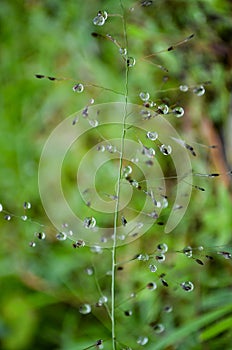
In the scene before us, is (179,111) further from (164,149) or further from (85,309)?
(85,309)

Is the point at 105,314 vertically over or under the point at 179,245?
under

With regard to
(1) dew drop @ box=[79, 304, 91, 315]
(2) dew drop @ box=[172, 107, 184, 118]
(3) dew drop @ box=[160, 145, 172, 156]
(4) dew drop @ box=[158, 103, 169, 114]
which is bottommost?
(1) dew drop @ box=[79, 304, 91, 315]

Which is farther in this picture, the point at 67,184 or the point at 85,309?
the point at 67,184

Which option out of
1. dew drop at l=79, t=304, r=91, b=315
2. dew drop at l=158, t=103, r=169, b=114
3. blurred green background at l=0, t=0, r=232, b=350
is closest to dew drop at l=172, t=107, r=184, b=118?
dew drop at l=158, t=103, r=169, b=114

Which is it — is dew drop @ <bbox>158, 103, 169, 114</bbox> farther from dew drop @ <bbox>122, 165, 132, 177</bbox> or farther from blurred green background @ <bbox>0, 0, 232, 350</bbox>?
blurred green background @ <bbox>0, 0, 232, 350</bbox>

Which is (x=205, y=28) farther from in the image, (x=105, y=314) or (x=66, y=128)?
(x=105, y=314)

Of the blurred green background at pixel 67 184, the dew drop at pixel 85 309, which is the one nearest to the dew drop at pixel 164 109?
the dew drop at pixel 85 309

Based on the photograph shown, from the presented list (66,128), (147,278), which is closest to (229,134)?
(147,278)

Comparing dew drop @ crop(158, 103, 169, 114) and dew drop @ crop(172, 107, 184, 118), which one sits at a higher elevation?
dew drop @ crop(158, 103, 169, 114)

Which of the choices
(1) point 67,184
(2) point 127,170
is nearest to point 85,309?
(2) point 127,170
